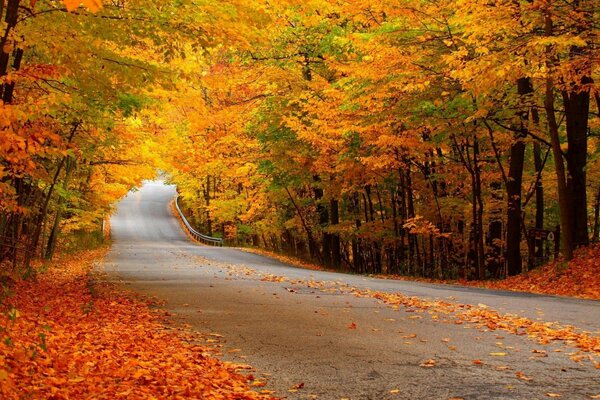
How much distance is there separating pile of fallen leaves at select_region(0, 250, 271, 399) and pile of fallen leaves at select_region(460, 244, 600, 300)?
31.6ft

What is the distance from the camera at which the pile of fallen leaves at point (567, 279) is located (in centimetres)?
1487

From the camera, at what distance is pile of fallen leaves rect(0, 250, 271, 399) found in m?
5.62

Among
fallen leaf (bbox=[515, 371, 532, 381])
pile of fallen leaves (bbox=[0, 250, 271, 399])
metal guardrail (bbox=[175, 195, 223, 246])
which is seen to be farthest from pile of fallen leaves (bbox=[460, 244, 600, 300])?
metal guardrail (bbox=[175, 195, 223, 246])

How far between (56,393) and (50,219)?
28573 millimetres

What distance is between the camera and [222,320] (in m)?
10.3

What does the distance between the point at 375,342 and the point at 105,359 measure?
11.2 feet

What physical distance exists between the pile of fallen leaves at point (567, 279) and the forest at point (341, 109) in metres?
0.50

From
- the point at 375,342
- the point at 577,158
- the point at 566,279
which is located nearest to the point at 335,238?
the point at 577,158

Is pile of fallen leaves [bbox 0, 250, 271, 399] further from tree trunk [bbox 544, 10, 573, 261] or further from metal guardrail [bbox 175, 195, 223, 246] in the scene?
metal guardrail [bbox 175, 195, 223, 246]

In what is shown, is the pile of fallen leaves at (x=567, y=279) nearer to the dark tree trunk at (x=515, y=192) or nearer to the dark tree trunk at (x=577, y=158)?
the dark tree trunk at (x=577, y=158)

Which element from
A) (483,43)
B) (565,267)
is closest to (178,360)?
(483,43)

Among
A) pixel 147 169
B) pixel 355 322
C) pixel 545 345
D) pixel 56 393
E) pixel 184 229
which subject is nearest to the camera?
pixel 56 393

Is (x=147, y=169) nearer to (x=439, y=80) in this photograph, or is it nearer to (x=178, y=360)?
(x=439, y=80)

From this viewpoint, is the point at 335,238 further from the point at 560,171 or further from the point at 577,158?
the point at 560,171
